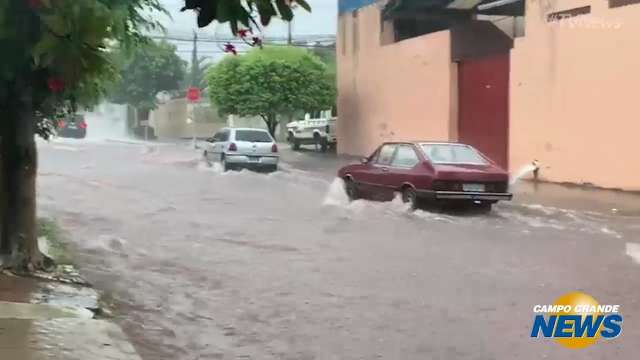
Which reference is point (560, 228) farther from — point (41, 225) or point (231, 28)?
point (231, 28)

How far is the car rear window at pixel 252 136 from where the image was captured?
28578 millimetres

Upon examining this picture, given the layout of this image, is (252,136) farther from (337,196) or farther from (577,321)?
(577,321)

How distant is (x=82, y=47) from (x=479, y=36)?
75.9 feet

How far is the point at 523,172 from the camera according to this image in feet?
72.0

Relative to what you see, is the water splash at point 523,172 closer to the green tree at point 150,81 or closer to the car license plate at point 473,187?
the car license plate at point 473,187

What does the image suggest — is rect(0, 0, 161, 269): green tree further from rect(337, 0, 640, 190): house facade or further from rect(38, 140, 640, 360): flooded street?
rect(337, 0, 640, 190): house facade

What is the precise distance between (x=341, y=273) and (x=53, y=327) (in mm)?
4267

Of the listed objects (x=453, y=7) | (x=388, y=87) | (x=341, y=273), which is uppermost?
(x=453, y=7)

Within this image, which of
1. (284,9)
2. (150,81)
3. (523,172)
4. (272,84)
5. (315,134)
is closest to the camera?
(284,9)

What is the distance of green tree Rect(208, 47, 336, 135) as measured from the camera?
3762 cm

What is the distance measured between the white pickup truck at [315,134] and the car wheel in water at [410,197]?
24.0m

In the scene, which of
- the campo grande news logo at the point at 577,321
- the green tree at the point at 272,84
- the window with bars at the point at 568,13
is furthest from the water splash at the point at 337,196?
the green tree at the point at 272,84

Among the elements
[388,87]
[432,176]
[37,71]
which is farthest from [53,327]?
[388,87]

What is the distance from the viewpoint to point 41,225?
13070 millimetres
